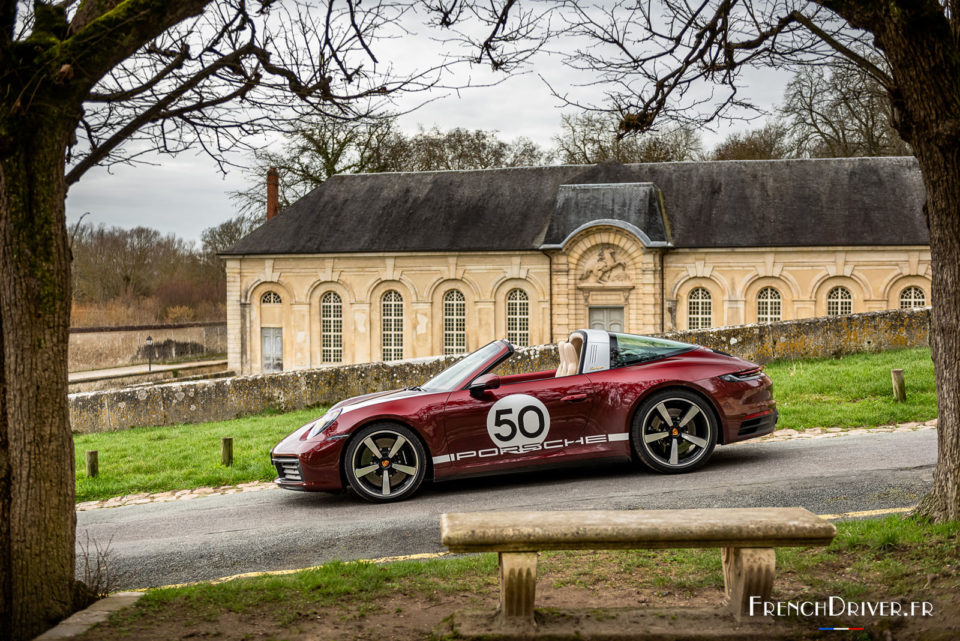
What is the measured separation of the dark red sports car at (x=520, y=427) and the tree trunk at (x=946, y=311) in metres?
2.86

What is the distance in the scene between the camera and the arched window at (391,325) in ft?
122

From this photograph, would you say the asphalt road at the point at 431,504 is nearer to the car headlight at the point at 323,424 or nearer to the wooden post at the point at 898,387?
the car headlight at the point at 323,424

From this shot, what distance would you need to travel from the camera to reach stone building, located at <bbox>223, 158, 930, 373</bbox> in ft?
108

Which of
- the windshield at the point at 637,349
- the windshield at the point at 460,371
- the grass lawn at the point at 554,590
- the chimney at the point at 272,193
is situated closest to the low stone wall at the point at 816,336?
the windshield at the point at 637,349

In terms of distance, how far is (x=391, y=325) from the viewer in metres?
37.4

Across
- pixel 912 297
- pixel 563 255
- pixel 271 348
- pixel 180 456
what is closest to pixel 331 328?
pixel 271 348

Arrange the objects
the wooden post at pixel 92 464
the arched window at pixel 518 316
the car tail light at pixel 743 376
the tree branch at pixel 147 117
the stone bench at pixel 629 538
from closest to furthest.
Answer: the stone bench at pixel 629 538 → the tree branch at pixel 147 117 → the car tail light at pixel 743 376 → the wooden post at pixel 92 464 → the arched window at pixel 518 316

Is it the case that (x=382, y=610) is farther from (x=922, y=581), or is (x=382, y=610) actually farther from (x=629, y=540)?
(x=922, y=581)

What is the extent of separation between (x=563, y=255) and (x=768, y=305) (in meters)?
8.39

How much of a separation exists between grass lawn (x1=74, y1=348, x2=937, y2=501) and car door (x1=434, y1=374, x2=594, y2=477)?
147 inches

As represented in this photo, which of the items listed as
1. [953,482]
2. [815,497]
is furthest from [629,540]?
[815,497]

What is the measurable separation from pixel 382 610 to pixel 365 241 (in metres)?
32.7

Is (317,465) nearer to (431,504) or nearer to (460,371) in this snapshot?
(431,504)

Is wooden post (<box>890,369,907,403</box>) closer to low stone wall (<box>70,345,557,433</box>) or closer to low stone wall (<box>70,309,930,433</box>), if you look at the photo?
low stone wall (<box>70,309,930,433</box>)
